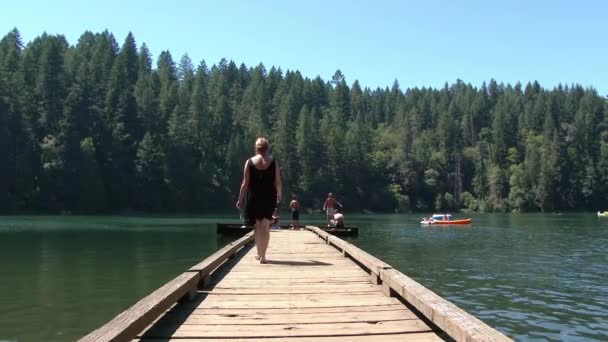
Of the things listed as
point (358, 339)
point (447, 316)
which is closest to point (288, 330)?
point (358, 339)

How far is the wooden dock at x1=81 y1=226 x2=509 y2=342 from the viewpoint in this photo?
507 centimetres

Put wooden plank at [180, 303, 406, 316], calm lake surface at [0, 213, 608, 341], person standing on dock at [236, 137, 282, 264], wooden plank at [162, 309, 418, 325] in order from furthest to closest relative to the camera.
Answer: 1. calm lake surface at [0, 213, 608, 341]
2. person standing on dock at [236, 137, 282, 264]
3. wooden plank at [180, 303, 406, 316]
4. wooden plank at [162, 309, 418, 325]

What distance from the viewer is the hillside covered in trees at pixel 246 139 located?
91.4m

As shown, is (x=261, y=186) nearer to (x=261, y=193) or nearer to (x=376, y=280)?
(x=261, y=193)

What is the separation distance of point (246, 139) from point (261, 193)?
348ft

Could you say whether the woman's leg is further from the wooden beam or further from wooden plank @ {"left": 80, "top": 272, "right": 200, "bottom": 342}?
wooden plank @ {"left": 80, "top": 272, "right": 200, "bottom": 342}

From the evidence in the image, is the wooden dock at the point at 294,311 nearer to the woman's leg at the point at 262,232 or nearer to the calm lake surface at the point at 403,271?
the woman's leg at the point at 262,232

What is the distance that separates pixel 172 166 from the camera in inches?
3920

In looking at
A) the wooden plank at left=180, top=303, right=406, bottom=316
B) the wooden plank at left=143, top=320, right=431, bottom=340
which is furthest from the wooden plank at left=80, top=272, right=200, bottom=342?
the wooden plank at left=180, top=303, right=406, bottom=316

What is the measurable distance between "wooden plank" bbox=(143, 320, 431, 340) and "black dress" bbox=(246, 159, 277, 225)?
4.42 metres

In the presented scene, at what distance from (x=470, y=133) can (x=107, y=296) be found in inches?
6155

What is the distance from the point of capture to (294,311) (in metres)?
6.30

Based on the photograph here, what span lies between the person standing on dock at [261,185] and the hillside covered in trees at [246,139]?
81122 mm

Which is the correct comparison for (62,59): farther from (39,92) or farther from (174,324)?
(174,324)
